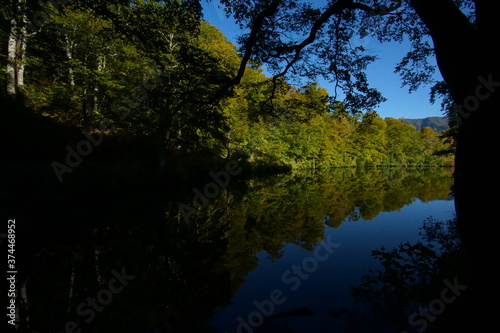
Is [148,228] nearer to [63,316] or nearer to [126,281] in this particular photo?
[126,281]

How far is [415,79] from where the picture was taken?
7.14 metres

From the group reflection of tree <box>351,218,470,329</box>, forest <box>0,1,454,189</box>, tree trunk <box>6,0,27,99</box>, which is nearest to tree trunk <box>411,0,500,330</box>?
reflection of tree <box>351,218,470,329</box>

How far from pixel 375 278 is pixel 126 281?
198 inches

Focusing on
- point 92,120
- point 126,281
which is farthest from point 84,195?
point 126,281

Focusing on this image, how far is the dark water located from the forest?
3.39 metres

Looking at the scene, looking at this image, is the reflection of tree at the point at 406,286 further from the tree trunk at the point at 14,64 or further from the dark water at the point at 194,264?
the tree trunk at the point at 14,64

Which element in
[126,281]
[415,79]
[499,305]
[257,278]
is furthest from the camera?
[415,79]

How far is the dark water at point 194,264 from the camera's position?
3.62 m

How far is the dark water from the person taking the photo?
3.62 metres

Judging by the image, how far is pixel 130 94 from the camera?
46.1 ft

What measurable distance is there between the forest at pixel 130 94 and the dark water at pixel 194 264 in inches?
133

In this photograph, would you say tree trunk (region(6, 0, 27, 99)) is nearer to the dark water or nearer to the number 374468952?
the dark water

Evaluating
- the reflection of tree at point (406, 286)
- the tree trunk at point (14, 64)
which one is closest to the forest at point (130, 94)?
the tree trunk at point (14, 64)

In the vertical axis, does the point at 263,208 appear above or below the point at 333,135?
below
